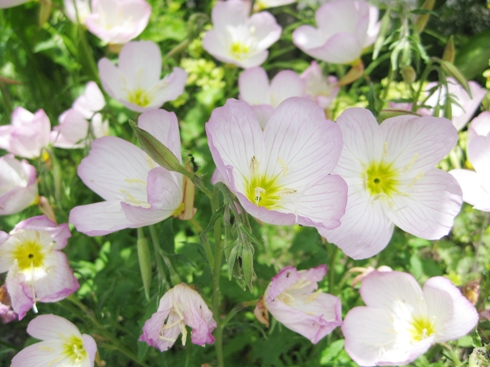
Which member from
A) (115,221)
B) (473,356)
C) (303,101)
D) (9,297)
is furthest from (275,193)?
(9,297)

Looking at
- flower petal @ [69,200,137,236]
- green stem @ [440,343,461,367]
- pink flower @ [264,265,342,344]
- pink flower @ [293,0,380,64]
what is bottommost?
green stem @ [440,343,461,367]

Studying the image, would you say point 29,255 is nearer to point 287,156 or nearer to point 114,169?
point 114,169

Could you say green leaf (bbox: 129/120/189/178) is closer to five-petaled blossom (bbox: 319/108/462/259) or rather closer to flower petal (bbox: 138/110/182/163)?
flower petal (bbox: 138/110/182/163)

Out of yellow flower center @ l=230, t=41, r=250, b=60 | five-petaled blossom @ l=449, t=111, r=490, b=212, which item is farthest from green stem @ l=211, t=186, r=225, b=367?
yellow flower center @ l=230, t=41, r=250, b=60

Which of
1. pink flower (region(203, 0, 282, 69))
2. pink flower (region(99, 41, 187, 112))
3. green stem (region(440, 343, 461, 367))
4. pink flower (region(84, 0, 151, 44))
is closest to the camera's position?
green stem (region(440, 343, 461, 367))

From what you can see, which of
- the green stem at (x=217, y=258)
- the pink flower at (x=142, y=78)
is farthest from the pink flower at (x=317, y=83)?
the green stem at (x=217, y=258)

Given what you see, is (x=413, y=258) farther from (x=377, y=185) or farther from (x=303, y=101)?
(x=303, y=101)

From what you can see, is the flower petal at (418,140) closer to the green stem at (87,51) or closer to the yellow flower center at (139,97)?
the yellow flower center at (139,97)
